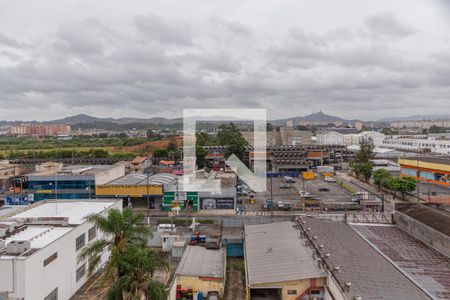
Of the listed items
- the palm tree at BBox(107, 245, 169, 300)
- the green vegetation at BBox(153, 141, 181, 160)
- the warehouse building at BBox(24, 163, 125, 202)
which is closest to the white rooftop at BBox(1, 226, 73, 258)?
the palm tree at BBox(107, 245, 169, 300)

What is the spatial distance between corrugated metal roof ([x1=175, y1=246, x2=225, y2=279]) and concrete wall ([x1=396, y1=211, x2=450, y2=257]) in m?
5.38

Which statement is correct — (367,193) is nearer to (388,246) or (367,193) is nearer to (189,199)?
(189,199)

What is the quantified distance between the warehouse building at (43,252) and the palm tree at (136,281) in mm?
2501

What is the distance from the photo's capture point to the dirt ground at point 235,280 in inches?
356

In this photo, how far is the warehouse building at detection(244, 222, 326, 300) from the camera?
7.50 meters

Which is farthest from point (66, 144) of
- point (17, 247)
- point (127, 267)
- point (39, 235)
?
point (127, 267)

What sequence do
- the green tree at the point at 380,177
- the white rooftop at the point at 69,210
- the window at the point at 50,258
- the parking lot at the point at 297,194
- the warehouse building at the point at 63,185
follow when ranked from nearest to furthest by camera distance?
the window at the point at 50,258 → the white rooftop at the point at 69,210 → the parking lot at the point at 297,194 → the warehouse building at the point at 63,185 → the green tree at the point at 380,177

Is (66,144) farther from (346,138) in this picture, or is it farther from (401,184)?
(401,184)

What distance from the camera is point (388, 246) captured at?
9.46 m

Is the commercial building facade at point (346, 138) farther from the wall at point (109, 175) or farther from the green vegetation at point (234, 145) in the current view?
the wall at point (109, 175)

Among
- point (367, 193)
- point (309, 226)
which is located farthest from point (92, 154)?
point (309, 226)

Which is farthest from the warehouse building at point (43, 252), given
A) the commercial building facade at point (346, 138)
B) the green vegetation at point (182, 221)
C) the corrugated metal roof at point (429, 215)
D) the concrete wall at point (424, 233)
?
the commercial building facade at point (346, 138)

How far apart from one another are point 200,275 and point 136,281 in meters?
3.26

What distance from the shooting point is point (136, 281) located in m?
5.68
